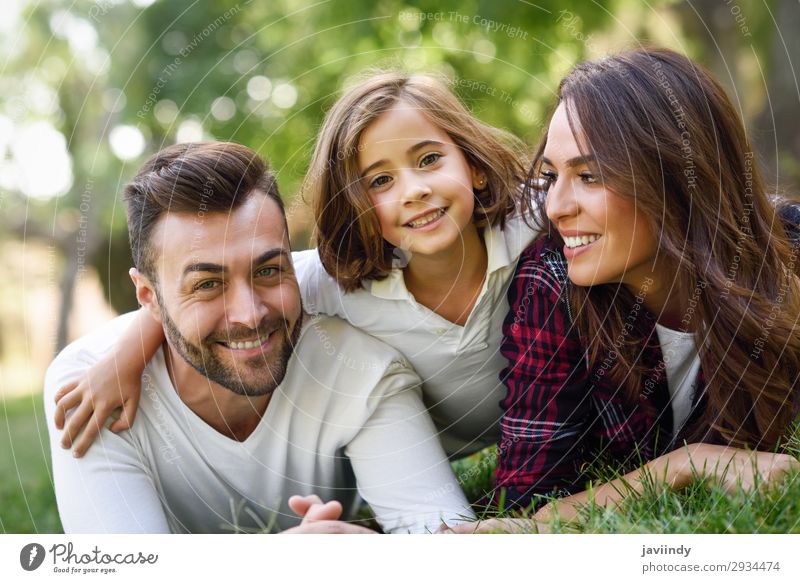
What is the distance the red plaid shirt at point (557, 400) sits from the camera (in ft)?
5.32

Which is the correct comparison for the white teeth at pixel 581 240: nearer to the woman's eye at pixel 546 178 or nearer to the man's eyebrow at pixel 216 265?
the woman's eye at pixel 546 178

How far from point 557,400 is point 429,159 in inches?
21.3

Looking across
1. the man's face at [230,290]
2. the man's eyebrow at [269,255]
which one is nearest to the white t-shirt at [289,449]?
the man's face at [230,290]

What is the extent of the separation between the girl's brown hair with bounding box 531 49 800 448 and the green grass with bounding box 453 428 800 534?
16 cm

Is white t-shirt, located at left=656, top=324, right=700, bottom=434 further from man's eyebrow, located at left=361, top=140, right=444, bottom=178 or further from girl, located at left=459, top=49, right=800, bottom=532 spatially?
man's eyebrow, located at left=361, top=140, right=444, bottom=178

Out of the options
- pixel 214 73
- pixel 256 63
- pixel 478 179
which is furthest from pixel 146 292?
pixel 256 63

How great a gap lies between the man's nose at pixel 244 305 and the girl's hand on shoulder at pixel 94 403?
28 cm

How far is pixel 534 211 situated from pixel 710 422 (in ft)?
1.82

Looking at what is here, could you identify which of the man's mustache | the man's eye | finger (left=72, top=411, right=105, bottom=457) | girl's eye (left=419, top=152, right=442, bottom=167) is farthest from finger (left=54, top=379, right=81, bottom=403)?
girl's eye (left=419, top=152, right=442, bottom=167)

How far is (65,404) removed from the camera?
1669 mm

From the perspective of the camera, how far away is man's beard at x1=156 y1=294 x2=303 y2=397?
1614 millimetres

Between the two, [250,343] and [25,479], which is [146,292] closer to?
[250,343]
